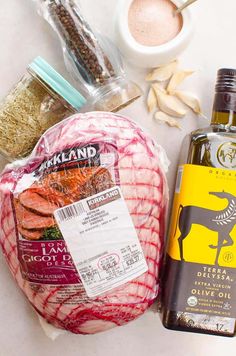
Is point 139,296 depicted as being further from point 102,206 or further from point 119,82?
point 119,82

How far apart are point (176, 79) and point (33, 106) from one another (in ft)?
0.73

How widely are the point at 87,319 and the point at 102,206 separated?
149 millimetres

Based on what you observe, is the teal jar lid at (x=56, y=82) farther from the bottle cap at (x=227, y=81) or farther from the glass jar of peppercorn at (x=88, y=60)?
the bottle cap at (x=227, y=81)

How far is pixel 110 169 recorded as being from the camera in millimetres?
696

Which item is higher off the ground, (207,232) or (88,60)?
(88,60)

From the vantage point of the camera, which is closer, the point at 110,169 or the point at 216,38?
the point at 110,169

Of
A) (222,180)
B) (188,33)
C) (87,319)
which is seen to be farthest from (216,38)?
(87,319)

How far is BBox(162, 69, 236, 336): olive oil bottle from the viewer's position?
742 mm

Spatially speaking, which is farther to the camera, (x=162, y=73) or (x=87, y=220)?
(x=162, y=73)

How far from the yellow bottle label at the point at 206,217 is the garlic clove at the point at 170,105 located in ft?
0.38

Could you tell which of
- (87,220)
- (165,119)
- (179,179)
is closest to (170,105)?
(165,119)

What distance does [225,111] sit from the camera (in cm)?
75

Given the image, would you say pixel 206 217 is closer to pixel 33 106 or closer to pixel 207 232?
pixel 207 232

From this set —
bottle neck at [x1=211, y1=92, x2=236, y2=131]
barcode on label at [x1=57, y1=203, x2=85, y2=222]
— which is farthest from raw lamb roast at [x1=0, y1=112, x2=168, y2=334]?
bottle neck at [x1=211, y1=92, x2=236, y2=131]
